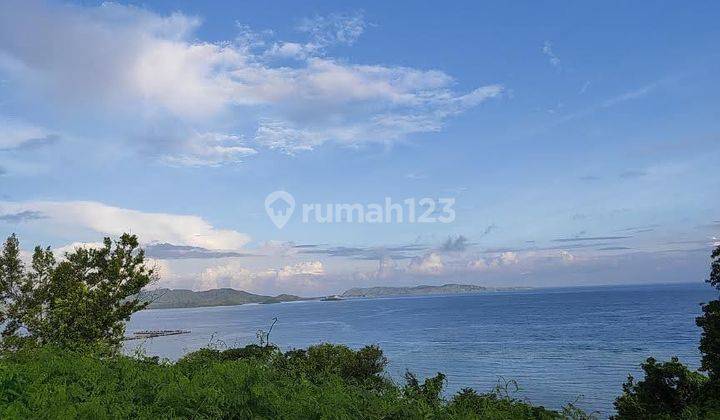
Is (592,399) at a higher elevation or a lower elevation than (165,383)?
lower

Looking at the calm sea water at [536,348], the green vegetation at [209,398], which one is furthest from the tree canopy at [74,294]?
the green vegetation at [209,398]

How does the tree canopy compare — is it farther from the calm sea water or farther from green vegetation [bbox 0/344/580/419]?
green vegetation [bbox 0/344/580/419]

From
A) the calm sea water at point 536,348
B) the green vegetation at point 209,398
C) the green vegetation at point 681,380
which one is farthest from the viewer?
the calm sea water at point 536,348

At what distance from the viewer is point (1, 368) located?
6512 millimetres

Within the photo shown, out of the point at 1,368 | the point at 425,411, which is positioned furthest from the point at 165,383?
the point at 425,411

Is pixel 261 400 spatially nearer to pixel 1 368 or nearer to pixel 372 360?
pixel 1 368

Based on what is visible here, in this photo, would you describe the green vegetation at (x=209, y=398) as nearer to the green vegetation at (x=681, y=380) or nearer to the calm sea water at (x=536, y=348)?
the green vegetation at (x=681, y=380)

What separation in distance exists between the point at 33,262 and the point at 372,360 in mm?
17748

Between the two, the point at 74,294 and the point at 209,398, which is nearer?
the point at 209,398

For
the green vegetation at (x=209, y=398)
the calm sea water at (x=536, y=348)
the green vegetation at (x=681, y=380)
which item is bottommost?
the calm sea water at (x=536, y=348)

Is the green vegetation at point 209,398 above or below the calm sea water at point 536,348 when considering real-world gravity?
above

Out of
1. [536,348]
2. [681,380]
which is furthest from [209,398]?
[536,348]

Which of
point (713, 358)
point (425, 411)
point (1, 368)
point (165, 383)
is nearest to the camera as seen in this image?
point (425, 411)

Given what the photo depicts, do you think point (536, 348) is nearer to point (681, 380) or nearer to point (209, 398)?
point (681, 380)
